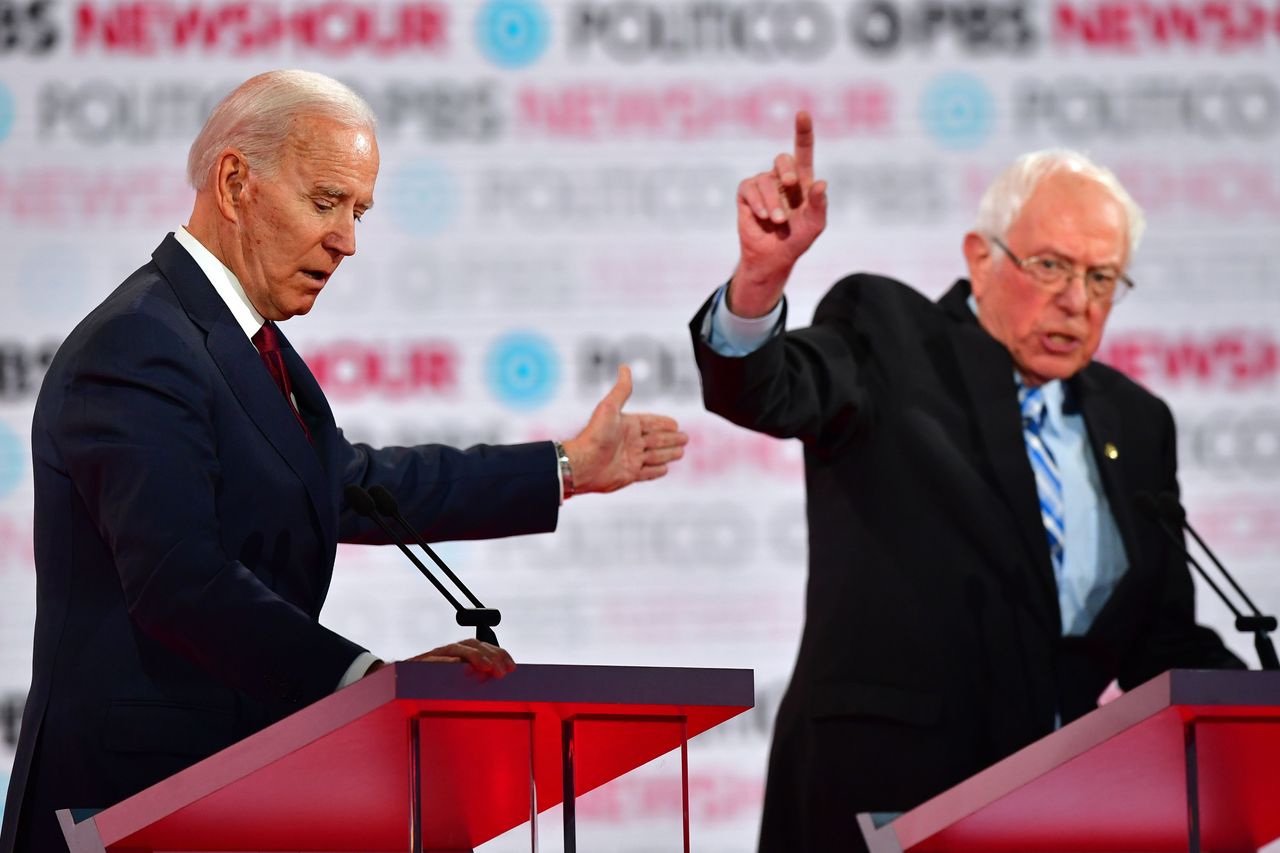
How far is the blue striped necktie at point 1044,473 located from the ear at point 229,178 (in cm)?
144

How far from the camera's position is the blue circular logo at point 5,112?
3.74 meters

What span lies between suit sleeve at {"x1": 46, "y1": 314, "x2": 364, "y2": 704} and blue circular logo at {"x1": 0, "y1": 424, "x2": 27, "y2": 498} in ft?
5.30

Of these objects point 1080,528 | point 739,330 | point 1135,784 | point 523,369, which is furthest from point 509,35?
point 1135,784

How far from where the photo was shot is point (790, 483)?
3.78 metres

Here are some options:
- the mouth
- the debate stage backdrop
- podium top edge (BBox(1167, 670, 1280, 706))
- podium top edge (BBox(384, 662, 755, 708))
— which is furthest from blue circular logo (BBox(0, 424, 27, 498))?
podium top edge (BBox(1167, 670, 1280, 706))

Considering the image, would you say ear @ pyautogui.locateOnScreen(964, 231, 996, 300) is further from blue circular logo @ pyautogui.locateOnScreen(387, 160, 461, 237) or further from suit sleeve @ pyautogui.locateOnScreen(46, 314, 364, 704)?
suit sleeve @ pyautogui.locateOnScreen(46, 314, 364, 704)

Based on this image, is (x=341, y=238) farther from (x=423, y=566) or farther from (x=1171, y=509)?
(x=1171, y=509)

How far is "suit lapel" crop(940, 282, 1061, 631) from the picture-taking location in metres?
3.03

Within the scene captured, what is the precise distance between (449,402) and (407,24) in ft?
2.54

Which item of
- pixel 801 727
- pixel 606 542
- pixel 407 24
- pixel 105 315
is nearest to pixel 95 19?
pixel 407 24

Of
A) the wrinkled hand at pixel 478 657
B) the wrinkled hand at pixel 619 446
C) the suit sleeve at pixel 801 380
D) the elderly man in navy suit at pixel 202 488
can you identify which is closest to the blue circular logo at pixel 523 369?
the suit sleeve at pixel 801 380

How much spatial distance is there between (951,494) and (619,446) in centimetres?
57

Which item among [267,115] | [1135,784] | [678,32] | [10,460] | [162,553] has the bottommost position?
[1135,784]

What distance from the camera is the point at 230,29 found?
3777 millimetres
